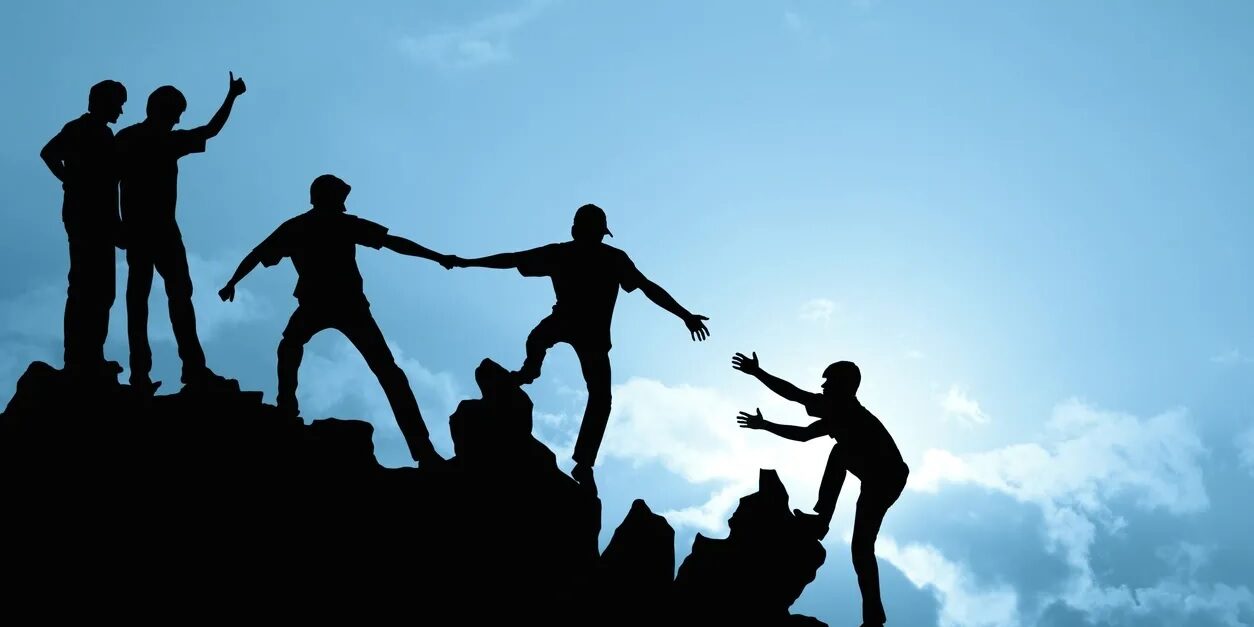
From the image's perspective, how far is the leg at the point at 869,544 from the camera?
42.5 ft

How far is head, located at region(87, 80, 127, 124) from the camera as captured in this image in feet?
41.8

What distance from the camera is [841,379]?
43.8 ft

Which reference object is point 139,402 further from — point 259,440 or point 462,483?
point 462,483

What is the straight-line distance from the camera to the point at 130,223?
12.6 m

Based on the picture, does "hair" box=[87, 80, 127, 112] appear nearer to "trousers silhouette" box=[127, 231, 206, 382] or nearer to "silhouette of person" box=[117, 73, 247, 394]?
"silhouette of person" box=[117, 73, 247, 394]

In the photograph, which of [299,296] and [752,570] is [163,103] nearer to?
[299,296]

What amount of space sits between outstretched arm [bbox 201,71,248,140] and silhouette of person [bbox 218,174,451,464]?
1315 mm

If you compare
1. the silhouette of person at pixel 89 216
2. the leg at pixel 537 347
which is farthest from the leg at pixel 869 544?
the silhouette of person at pixel 89 216

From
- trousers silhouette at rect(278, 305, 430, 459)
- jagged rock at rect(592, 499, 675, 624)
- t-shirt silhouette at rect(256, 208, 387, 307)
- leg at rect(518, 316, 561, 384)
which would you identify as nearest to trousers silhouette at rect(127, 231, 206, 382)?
t-shirt silhouette at rect(256, 208, 387, 307)

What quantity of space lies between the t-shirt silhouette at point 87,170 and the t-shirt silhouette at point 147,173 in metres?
0.17

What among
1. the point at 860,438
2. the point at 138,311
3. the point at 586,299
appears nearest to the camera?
the point at 138,311

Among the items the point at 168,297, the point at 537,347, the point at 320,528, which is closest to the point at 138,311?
the point at 168,297

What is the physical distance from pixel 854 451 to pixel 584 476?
11.5 feet

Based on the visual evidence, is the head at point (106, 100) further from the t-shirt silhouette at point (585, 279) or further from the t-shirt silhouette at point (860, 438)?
the t-shirt silhouette at point (860, 438)
